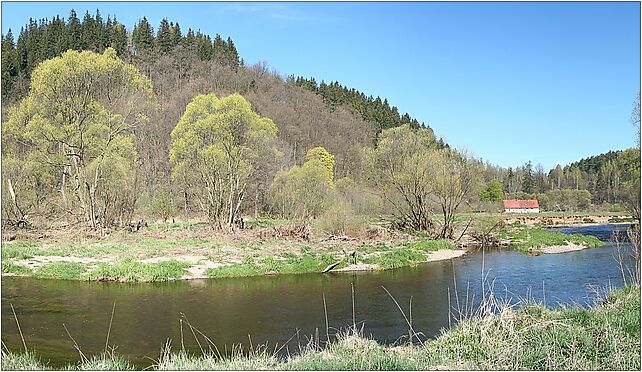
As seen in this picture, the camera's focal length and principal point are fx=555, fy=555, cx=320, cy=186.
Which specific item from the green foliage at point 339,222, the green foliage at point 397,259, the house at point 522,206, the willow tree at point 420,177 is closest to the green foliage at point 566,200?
the house at point 522,206

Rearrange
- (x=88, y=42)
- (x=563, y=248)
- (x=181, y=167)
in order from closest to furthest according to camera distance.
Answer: (x=563, y=248) < (x=181, y=167) < (x=88, y=42)

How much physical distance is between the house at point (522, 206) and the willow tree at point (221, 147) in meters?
57.0

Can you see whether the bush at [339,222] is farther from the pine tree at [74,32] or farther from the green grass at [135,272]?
the pine tree at [74,32]

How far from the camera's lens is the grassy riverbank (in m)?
7.57

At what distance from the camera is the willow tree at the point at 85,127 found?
92.2ft

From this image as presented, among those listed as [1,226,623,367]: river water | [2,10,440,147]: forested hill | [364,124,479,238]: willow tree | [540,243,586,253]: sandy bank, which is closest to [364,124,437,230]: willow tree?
[364,124,479,238]: willow tree

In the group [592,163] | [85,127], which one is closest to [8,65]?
[85,127]

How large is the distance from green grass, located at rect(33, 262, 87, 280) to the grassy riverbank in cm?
1159

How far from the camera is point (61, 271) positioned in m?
19.8

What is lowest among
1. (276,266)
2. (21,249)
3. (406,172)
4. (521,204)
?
(276,266)

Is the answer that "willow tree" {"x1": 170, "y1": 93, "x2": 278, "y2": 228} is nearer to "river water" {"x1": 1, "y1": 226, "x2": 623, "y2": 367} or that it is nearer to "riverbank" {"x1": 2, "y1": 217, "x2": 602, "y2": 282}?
"riverbank" {"x1": 2, "y1": 217, "x2": 602, "y2": 282}

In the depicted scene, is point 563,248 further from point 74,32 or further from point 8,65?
point 74,32

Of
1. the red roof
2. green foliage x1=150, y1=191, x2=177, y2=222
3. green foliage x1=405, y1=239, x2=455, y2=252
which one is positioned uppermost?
green foliage x1=150, y1=191, x2=177, y2=222

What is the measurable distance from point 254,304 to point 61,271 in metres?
8.21
